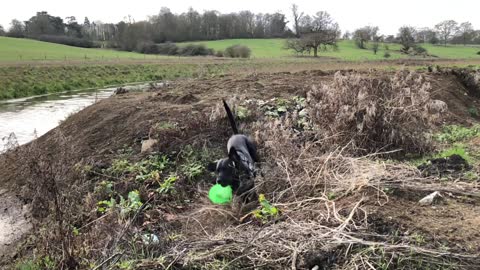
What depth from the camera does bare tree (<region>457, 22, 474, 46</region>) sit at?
6994cm

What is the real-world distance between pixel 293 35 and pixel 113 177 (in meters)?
79.2

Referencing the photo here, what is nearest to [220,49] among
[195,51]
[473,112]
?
[195,51]

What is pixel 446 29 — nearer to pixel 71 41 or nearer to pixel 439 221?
pixel 71 41

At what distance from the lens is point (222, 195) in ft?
A: 19.4

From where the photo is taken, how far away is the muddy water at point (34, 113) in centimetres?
1271

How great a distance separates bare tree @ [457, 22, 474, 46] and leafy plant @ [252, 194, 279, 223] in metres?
75.8

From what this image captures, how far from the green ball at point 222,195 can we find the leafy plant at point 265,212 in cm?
66

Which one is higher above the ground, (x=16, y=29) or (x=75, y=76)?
(x=16, y=29)

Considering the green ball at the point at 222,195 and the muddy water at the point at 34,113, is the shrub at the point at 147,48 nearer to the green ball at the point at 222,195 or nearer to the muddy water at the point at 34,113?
the muddy water at the point at 34,113

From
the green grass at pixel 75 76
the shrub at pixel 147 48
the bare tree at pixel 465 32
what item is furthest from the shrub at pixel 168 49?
the bare tree at pixel 465 32

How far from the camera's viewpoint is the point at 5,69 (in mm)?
26844

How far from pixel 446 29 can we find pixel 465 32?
378cm

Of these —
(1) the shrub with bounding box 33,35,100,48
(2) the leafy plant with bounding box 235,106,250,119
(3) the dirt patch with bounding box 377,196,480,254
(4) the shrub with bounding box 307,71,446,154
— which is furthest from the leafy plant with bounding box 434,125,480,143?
(1) the shrub with bounding box 33,35,100,48

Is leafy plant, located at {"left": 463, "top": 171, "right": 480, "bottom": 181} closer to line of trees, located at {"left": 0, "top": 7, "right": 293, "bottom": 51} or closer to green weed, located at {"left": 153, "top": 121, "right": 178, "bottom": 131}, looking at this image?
green weed, located at {"left": 153, "top": 121, "right": 178, "bottom": 131}
